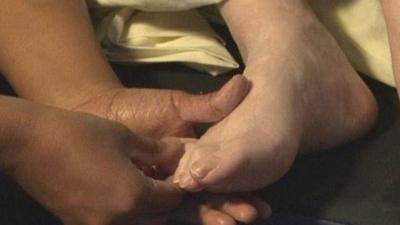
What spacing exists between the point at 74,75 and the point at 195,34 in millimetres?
140

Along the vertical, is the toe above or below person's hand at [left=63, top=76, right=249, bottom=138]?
below

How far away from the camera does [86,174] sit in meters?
0.69

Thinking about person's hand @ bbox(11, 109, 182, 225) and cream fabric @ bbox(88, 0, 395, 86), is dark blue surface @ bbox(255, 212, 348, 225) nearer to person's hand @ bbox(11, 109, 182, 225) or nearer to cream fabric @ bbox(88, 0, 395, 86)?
person's hand @ bbox(11, 109, 182, 225)

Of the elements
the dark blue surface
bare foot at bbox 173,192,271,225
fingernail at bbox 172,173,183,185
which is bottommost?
the dark blue surface

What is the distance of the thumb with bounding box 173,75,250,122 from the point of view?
0.76 meters

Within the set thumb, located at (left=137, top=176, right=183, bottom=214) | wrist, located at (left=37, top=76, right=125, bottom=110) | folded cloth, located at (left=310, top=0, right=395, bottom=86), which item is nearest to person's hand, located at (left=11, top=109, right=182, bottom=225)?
thumb, located at (left=137, top=176, right=183, bottom=214)

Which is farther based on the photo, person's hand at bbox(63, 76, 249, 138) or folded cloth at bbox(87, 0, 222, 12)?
folded cloth at bbox(87, 0, 222, 12)

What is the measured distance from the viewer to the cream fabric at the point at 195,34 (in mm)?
901

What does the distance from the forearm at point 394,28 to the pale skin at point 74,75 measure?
0.12 metres

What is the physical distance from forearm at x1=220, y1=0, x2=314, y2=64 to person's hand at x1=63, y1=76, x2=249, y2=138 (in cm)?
8

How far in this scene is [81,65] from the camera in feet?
2.78

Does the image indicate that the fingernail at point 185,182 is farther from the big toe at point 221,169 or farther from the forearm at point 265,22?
the forearm at point 265,22

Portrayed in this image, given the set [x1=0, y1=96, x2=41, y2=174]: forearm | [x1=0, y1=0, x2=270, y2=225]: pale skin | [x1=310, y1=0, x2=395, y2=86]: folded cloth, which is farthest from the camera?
[x1=310, y1=0, x2=395, y2=86]: folded cloth

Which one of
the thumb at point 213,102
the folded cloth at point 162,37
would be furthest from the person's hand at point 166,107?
the folded cloth at point 162,37
